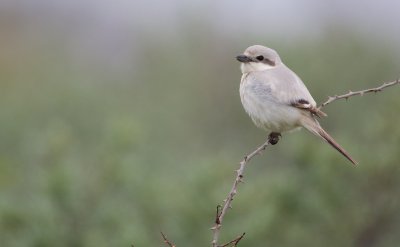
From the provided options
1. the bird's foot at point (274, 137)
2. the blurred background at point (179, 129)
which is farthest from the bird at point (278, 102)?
the blurred background at point (179, 129)

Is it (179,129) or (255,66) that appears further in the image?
(179,129)

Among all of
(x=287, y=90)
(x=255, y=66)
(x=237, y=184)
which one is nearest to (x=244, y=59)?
(x=255, y=66)

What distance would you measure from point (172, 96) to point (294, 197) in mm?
6115

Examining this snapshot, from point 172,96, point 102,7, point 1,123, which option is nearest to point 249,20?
point 172,96

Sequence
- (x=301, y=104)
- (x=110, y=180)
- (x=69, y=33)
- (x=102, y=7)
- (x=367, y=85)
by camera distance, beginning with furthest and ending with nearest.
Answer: (x=102, y=7)
(x=69, y=33)
(x=367, y=85)
(x=110, y=180)
(x=301, y=104)

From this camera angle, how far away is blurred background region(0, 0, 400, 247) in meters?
9.42

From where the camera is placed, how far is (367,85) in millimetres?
13539

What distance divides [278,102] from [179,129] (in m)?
8.53

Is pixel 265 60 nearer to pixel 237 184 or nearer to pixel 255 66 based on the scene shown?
pixel 255 66

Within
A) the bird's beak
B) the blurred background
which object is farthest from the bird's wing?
the blurred background

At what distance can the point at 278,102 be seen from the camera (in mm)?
6258

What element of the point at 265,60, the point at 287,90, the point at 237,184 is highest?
the point at 265,60

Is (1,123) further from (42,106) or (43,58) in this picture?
(43,58)

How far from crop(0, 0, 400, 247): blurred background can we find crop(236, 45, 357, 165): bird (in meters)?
2.48
